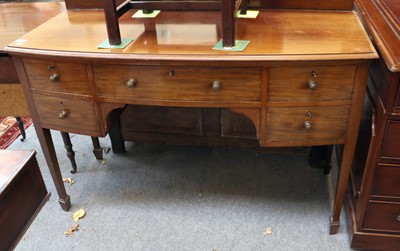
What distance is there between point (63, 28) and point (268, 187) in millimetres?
1213

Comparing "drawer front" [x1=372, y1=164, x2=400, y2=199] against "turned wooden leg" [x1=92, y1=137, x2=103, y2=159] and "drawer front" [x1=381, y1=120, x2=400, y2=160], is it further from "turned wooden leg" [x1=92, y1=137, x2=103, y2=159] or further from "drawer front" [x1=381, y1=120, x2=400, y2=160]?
"turned wooden leg" [x1=92, y1=137, x2=103, y2=159]

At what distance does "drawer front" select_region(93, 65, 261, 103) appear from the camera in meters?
1.42

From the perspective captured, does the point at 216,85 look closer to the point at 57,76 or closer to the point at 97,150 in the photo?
the point at 57,76

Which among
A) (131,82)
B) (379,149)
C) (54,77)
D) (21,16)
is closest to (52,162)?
(54,77)

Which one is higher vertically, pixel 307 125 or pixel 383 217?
pixel 307 125

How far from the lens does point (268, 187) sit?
207 centimetres

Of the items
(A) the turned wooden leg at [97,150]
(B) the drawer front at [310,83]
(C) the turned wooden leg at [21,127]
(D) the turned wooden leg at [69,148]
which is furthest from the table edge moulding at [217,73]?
(C) the turned wooden leg at [21,127]

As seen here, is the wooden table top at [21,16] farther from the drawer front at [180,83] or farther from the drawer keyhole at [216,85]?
the drawer keyhole at [216,85]

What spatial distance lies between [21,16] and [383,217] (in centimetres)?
188

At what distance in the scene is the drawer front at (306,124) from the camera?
1461 millimetres

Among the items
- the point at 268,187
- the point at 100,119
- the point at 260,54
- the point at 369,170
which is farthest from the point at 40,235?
the point at 369,170

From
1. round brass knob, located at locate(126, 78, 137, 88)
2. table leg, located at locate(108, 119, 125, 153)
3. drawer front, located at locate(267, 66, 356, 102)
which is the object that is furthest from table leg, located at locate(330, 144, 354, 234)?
table leg, located at locate(108, 119, 125, 153)

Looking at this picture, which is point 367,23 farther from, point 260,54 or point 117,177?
point 117,177

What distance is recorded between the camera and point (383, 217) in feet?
5.22
